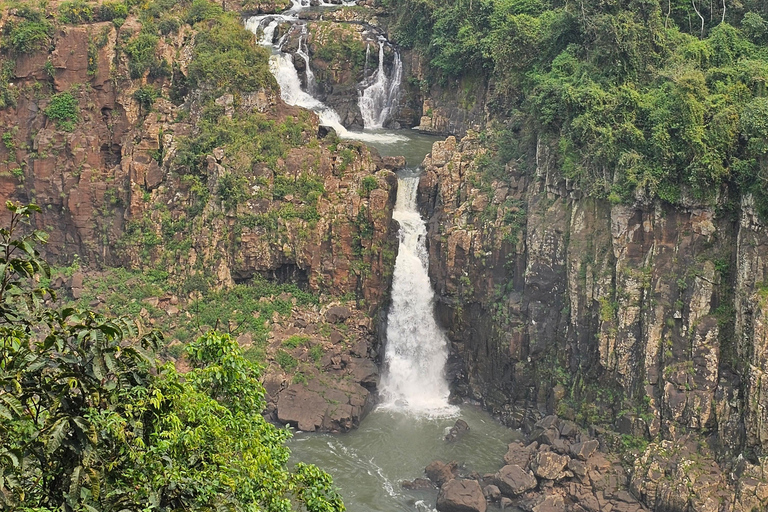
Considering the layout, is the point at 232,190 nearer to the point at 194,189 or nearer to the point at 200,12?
the point at 194,189

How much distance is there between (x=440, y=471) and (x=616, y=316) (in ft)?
24.1

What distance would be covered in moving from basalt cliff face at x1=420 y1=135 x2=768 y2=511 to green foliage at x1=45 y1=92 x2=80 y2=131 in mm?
14401

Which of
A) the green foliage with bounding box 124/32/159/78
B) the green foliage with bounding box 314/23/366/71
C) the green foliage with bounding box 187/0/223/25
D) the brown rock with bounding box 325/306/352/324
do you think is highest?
the green foliage with bounding box 187/0/223/25

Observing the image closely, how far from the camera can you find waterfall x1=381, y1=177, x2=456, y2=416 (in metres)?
38.0

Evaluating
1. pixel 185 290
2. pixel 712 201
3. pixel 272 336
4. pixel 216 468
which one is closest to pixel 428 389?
pixel 272 336

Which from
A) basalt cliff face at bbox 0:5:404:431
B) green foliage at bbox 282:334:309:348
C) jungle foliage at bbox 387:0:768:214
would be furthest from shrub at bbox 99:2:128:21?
green foliage at bbox 282:334:309:348

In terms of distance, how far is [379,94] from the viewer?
4703 centimetres

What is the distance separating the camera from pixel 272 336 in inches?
1511

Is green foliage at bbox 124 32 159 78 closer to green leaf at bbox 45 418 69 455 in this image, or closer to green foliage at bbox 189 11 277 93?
green foliage at bbox 189 11 277 93

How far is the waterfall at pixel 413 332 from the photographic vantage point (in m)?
38.0

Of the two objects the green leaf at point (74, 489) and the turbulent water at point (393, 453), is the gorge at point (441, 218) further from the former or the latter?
the green leaf at point (74, 489)

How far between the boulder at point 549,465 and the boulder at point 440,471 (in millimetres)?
2428

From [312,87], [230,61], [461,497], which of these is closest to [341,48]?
[312,87]

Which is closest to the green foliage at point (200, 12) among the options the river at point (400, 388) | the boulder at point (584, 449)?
the river at point (400, 388)
